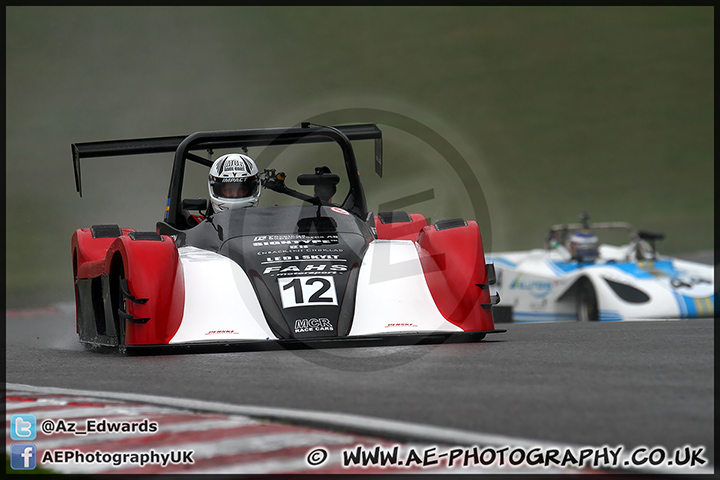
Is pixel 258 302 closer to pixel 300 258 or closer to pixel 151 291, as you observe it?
pixel 300 258

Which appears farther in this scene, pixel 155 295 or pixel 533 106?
pixel 533 106

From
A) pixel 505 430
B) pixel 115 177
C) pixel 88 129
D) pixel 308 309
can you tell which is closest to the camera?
pixel 505 430

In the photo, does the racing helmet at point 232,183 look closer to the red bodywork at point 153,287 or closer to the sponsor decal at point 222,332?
the red bodywork at point 153,287

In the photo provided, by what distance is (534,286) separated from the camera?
11953mm

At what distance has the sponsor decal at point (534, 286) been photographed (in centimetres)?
1179

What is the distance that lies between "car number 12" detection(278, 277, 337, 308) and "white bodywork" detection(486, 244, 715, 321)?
18.7 ft

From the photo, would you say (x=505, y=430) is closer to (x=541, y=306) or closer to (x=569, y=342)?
(x=569, y=342)

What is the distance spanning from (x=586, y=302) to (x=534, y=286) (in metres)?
0.95

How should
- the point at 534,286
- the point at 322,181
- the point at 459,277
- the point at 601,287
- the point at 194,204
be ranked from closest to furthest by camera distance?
the point at 459,277
the point at 322,181
the point at 194,204
the point at 601,287
the point at 534,286

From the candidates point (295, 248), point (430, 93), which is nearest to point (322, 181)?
point (295, 248)

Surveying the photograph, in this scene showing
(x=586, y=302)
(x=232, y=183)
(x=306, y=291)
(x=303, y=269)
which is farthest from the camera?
(x=586, y=302)

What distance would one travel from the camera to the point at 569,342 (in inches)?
222

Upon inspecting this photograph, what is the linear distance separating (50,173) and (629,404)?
75.9 ft

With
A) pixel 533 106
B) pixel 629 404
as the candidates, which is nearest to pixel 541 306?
pixel 629 404
